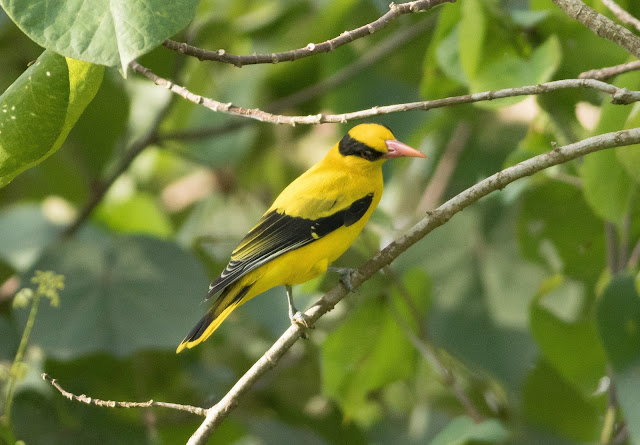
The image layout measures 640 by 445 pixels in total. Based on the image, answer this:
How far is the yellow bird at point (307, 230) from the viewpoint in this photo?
2309 millimetres

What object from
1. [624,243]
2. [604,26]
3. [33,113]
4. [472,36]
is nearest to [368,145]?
[472,36]

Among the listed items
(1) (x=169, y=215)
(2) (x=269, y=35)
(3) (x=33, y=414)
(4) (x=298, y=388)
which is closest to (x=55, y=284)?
(3) (x=33, y=414)

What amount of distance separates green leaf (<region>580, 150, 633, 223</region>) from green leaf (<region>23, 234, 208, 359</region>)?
1369 mm

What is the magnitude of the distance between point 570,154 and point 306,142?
9.91 feet

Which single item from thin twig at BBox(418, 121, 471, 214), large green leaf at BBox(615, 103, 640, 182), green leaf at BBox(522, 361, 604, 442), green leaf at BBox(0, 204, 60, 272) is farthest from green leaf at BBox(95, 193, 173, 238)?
large green leaf at BBox(615, 103, 640, 182)

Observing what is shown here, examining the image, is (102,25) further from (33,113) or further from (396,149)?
(396,149)

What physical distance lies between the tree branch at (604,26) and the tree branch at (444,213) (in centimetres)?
17

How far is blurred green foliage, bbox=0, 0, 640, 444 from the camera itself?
7.22ft

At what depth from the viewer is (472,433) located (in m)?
2.21

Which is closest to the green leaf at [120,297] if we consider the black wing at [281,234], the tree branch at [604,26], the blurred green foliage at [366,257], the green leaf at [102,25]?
the blurred green foliage at [366,257]

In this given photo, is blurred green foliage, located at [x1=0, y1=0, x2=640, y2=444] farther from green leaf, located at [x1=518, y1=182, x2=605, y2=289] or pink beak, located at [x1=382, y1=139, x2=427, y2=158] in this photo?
pink beak, located at [x1=382, y1=139, x2=427, y2=158]

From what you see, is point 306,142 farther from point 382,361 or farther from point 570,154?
point 570,154

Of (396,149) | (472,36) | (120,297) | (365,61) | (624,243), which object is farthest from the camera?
(365,61)

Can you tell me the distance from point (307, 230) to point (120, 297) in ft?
2.88
